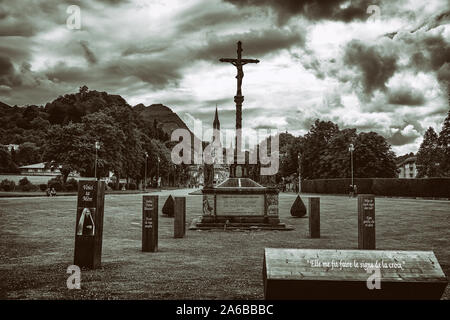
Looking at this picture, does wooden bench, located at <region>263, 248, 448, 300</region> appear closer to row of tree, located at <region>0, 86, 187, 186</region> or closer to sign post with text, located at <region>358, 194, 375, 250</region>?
sign post with text, located at <region>358, 194, 375, 250</region>

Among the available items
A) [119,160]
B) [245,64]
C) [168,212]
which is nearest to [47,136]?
[119,160]

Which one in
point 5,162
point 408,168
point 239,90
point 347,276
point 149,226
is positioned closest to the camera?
point 347,276

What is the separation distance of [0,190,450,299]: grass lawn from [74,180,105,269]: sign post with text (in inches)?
13.8

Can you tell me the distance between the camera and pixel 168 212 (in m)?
25.2

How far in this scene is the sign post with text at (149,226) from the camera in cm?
1145

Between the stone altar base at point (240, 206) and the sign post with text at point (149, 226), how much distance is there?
752 centimetres

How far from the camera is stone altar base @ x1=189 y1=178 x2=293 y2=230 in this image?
19250mm

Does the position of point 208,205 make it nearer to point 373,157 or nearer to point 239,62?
point 239,62

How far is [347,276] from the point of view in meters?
5.02

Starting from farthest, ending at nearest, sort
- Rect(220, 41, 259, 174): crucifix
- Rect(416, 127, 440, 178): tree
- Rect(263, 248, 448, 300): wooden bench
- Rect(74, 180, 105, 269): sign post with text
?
Rect(416, 127, 440, 178): tree < Rect(220, 41, 259, 174): crucifix < Rect(74, 180, 105, 269): sign post with text < Rect(263, 248, 448, 300): wooden bench

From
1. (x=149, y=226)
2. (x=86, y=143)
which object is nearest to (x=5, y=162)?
(x=86, y=143)

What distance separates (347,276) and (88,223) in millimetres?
5587

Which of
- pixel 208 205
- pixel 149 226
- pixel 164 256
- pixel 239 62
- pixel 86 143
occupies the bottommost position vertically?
pixel 164 256

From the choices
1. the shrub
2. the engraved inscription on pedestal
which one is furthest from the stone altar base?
the shrub
